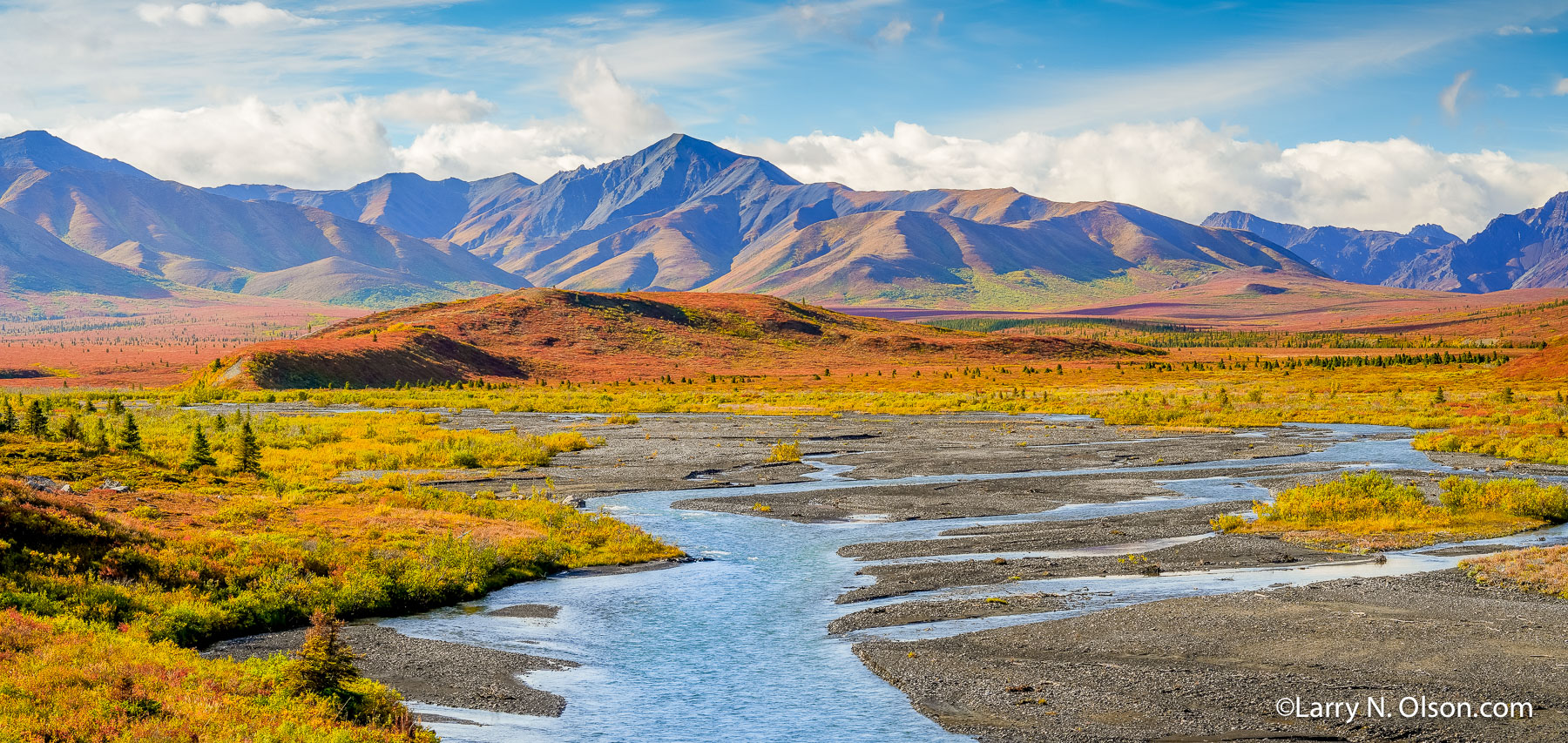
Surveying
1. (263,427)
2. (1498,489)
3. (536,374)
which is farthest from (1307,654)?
(536,374)

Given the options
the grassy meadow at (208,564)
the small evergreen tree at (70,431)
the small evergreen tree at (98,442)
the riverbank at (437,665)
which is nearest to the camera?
the grassy meadow at (208,564)

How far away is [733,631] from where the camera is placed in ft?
74.2

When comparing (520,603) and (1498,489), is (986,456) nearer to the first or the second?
(1498,489)

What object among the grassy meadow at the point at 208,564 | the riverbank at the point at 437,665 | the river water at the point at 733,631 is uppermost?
the grassy meadow at the point at 208,564

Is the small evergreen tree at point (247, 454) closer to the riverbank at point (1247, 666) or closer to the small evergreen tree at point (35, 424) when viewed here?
the small evergreen tree at point (35, 424)

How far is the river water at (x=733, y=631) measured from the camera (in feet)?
55.8

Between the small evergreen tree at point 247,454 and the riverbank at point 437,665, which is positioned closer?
the riverbank at point 437,665

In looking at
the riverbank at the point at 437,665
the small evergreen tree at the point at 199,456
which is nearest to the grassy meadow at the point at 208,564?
the small evergreen tree at the point at 199,456

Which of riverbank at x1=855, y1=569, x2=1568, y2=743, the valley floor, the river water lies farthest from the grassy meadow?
riverbank at x1=855, y1=569, x2=1568, y2=743

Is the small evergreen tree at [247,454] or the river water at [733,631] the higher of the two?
the small evergreen tree at [247,454]

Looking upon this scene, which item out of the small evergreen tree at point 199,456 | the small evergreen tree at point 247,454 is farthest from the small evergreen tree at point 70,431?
the small evergreen tree at point 247,454

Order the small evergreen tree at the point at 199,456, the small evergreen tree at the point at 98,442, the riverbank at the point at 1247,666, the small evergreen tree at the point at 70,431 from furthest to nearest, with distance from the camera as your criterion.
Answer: the small evergreen tree at the point at 70,431, the small evergreen tree at the point at 199,456, the small evergreen tree at the point at 98,442, the riverbank at the point at 1247,666

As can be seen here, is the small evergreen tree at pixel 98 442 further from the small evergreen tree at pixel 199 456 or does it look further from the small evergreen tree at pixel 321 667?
the small evergreen tree at pixel 321 667

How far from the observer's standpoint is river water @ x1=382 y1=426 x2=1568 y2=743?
17.0 meters
